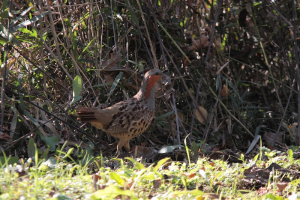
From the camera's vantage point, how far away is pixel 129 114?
3.70 meters

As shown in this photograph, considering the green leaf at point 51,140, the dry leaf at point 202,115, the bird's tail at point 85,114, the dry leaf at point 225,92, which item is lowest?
the dry leaf at point 202,115

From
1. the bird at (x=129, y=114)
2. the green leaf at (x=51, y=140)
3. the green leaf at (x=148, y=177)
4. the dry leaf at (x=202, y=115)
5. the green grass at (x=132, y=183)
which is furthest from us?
the dry leaf at (x=202, y=115)

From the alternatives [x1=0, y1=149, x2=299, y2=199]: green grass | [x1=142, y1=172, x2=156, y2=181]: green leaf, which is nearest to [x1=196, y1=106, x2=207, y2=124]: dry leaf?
[x1=0, y1=149, x2=299, y2=199]: green grass

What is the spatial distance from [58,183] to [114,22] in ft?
7.14

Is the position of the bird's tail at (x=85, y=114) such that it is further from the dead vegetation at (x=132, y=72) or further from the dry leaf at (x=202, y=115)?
the dry leaf at (x=202, y=115)

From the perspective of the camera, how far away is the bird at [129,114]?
3.61 meters

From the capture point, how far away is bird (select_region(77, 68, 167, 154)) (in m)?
3.61

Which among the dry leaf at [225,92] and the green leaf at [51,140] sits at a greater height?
the dry leaf at [225,92]

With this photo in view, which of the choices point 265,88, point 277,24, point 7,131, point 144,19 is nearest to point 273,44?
point 277,24

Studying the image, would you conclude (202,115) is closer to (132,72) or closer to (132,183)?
(132,72)

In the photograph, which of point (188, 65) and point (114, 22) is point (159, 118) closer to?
point (188, 65)

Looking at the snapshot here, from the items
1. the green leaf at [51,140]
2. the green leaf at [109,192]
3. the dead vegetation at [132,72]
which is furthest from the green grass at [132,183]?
the dead vegetation at [132,72]

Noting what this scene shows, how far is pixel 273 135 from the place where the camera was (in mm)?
4273

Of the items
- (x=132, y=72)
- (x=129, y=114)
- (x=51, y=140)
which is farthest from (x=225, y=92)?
(x=51, y=140)
